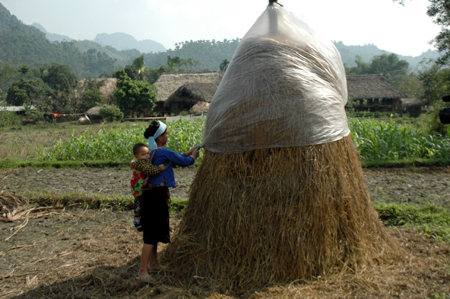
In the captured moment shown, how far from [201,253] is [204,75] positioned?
34638 mm

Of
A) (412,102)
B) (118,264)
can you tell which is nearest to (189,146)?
(118,264)

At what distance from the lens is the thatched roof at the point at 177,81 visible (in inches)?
1372

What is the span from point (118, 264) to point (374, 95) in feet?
111

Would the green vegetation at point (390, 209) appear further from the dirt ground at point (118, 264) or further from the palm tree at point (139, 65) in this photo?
the palm tree at point (139, 65)

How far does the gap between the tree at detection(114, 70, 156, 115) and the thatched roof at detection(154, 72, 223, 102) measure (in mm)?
3433

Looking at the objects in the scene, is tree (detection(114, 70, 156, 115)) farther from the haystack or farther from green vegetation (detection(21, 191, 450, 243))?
the haystack

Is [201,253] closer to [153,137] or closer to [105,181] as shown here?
[153,137]

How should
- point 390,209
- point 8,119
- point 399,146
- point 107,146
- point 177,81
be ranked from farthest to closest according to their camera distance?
point 177,81 → point 8,119 → point 107,146 → point 399,146 → point 390,209

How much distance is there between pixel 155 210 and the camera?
11.0 feet

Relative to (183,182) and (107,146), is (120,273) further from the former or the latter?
(107,146)

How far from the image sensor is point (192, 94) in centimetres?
2959

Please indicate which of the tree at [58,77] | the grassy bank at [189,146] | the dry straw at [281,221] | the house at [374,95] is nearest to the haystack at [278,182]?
the dry straw at [281,221]

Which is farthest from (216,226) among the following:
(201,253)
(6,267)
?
(6,267)

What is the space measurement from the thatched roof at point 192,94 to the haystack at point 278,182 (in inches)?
1015
